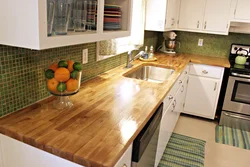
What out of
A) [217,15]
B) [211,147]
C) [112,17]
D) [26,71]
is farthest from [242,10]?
[26,71]

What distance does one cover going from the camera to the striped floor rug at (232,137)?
2.79 meters

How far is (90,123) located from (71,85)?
248mm

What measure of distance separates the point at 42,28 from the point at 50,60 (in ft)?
1.85

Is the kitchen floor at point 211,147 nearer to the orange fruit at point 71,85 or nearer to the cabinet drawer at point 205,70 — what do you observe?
the cabinet drawer at point 205,70

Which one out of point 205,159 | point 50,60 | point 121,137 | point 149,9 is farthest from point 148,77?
point 121,137

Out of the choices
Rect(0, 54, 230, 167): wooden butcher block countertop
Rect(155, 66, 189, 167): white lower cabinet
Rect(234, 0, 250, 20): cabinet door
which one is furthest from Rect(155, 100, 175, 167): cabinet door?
Rect(234, 0, 250, 20): cabinet door

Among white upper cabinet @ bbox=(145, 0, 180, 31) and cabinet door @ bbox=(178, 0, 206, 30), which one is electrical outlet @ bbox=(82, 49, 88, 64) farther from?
cabinet door @ bbox=(178, 0, 206, 30)

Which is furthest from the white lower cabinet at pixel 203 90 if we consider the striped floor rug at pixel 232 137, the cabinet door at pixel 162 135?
the cabinet door at pixel 162 135

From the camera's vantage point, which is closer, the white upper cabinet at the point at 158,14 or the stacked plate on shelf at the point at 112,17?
the stacked plate on shelf at the point at 112,17

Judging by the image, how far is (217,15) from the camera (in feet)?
10.4

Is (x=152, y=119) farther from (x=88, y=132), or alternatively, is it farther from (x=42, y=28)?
(x=42, y=28)

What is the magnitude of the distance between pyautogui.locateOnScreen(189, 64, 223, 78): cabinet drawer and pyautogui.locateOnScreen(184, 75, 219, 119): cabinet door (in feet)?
0.19

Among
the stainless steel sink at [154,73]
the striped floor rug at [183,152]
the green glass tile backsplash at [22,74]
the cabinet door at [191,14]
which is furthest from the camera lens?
the cabinet door at [191,14]

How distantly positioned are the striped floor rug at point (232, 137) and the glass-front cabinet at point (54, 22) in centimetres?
207
